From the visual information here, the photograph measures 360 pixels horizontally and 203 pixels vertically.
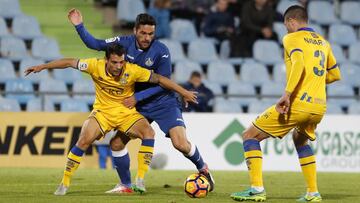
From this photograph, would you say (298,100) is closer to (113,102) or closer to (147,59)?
(147,59)

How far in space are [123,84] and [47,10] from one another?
11172mm

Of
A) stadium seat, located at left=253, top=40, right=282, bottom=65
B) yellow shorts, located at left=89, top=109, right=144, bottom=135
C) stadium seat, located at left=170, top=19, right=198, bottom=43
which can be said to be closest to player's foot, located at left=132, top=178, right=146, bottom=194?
yellow shorts, located at left=89, top=109, right=144, bottom=135

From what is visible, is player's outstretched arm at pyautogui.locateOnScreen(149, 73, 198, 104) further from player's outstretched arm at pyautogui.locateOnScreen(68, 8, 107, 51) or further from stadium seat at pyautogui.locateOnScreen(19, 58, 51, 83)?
stadium seat at pyautogui.locateOnScreen(19, 58, 51, 83)

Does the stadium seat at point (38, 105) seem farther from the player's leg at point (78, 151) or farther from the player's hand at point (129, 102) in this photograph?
the player's leg at point (78, 151)

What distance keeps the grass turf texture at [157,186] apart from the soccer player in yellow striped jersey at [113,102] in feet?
1.55

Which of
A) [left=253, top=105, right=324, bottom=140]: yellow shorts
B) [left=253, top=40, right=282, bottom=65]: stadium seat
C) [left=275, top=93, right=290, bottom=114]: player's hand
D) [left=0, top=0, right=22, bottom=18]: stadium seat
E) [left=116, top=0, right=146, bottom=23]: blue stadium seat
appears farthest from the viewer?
[left=253, top=40, right=282, bottom=65]: stadium seat

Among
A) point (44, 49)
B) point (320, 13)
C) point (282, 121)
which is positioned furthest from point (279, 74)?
point (282, 121)

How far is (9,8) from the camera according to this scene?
21.9m

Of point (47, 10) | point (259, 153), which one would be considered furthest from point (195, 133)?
point (259, 153)

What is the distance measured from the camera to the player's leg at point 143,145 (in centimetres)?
1209

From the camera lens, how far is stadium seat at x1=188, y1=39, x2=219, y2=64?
22.3 metres

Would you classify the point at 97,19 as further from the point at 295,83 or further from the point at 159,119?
the point at 295,83

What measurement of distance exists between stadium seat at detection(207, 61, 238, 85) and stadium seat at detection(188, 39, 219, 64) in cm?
53

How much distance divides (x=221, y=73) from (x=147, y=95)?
9657mm
